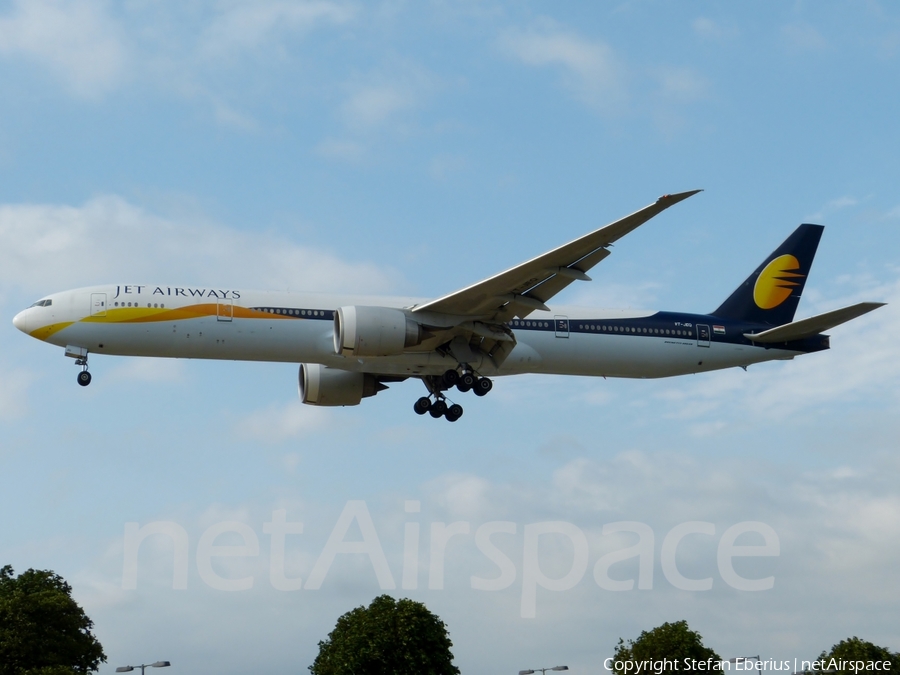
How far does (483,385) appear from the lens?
3969 cm

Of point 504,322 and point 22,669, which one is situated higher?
point 504,322

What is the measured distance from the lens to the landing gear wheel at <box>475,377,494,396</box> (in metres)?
39.6

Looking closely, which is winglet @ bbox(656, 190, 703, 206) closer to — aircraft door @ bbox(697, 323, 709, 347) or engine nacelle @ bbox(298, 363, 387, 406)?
aircraft door @ bbox(697, 323, 709, 347)

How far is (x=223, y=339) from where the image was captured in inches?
1452

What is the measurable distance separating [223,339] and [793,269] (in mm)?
22008

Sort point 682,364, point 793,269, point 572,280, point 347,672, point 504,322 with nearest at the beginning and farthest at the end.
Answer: point 572,280
point 504,322
point 682,364
point 793,269
point 347,672

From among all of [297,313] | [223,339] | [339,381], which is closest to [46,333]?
[223,339]

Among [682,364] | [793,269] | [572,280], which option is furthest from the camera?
[793,269]

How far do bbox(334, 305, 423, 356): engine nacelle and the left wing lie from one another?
88 centimetres

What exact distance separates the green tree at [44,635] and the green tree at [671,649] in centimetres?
2330

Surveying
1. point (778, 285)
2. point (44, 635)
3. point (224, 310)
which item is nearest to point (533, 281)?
point (224, 310)

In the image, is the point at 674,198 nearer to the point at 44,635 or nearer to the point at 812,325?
the point at 812,325

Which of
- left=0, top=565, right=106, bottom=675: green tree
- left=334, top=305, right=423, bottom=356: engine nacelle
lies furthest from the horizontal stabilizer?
left=0, top=565, right=106, bottom=675: green tree

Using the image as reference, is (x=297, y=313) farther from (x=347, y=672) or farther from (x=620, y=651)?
(x=620, y=651)
